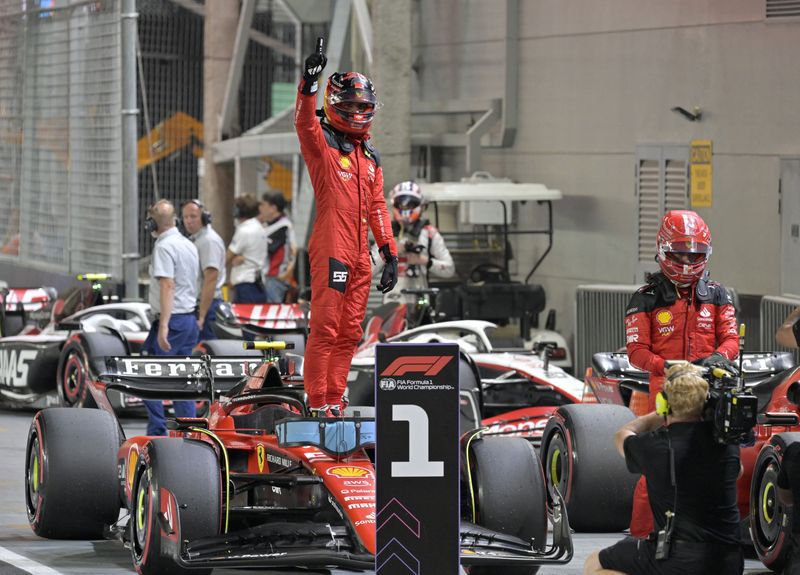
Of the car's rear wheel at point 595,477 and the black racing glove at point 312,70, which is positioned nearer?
the black racing glove at point 312,70

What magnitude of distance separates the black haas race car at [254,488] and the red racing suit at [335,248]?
26 cm

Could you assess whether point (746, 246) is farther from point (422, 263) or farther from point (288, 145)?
point (288, 145)

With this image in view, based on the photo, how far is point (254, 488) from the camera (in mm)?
9000

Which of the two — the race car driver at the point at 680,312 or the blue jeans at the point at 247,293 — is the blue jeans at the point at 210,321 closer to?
the blue jeans at the point at 247,293

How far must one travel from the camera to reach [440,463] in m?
7.11

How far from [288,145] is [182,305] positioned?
10671 millimetres

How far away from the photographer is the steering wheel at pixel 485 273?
18578mm

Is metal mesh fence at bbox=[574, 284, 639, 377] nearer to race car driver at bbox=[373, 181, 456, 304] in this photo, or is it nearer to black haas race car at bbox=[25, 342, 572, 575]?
race car driver at bbox=[373, 181, 456, 304]

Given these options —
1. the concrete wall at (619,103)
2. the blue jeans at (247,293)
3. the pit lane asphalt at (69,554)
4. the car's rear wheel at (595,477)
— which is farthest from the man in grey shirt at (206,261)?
the car's rear wheel at (595,477)

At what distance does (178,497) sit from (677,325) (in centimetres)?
296

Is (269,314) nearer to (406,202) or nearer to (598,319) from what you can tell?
(406,202)

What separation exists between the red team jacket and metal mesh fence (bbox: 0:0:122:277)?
1350 centimetres

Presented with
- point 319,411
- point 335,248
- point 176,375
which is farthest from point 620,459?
point 176,375

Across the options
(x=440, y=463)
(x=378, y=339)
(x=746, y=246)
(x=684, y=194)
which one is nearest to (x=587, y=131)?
(x=684, y=194)
